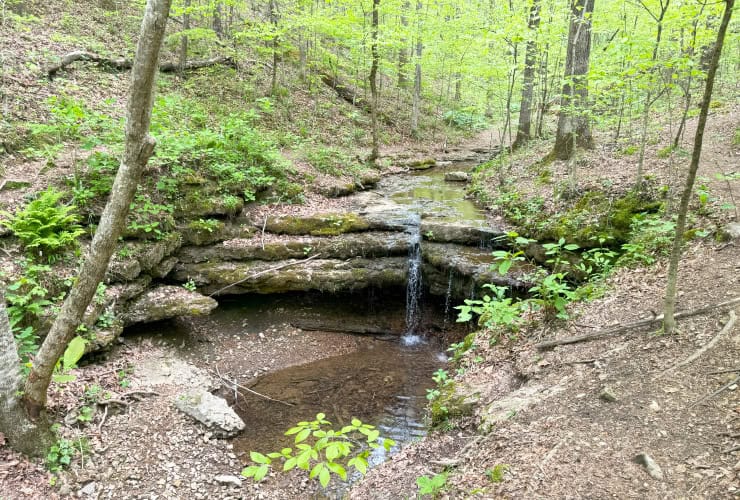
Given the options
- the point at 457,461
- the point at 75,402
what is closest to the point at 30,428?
the point at 75,402

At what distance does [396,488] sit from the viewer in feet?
14.9

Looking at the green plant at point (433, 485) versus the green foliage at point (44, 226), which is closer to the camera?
the green plant at point (433, 485)

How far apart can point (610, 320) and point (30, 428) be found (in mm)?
6997

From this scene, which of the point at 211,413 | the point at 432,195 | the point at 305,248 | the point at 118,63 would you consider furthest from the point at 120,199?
the point at 118,63

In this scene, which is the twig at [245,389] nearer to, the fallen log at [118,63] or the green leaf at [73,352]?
the green leaf at [73,352]

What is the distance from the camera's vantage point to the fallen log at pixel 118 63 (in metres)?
11.4

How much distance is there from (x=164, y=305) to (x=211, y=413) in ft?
8.65

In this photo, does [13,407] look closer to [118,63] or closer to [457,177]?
[118,63]

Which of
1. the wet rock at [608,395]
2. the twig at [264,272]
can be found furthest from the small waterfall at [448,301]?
the wet rock at [608,395]

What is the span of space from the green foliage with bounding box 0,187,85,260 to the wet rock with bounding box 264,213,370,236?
167 inches

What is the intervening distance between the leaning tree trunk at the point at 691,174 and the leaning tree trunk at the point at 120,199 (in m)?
4.69

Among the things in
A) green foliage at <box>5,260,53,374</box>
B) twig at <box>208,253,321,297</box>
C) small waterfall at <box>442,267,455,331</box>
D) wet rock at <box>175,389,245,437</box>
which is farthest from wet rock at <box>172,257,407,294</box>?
wet rock at <box>175,389,245,437</box>

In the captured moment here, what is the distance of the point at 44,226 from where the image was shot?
645 centimetres

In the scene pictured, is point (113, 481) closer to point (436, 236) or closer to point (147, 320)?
A: point (147, 320)
